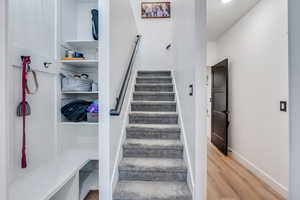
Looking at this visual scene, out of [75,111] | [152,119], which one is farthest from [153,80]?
[75,111]

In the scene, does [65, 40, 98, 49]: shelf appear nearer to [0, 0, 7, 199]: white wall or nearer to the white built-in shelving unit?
the white built-in shelving unit

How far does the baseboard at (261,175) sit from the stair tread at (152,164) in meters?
1.40

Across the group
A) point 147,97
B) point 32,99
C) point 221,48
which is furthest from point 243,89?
point 32,99

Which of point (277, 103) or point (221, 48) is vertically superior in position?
point (221, 48)

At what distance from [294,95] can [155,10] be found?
4335 millimetres

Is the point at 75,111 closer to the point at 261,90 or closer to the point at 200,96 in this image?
the point at 200,96

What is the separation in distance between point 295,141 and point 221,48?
375 centimetres

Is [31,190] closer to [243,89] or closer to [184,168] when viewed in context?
[184,168]

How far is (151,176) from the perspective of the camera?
1.77 meters

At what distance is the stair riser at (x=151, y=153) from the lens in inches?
79.0

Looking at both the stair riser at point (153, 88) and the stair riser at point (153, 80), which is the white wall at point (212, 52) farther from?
the stair riser at point (153, 88)

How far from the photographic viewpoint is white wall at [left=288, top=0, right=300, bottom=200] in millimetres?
562

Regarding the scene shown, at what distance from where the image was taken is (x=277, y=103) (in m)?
2.17

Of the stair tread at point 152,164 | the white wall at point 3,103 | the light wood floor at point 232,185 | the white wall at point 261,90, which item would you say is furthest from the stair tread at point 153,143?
the white wall at point 261,90
